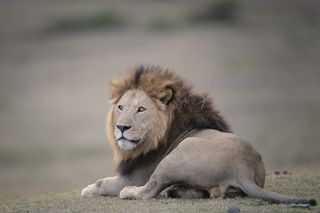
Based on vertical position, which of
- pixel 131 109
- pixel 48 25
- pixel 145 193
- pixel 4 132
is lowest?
pixel 145 193

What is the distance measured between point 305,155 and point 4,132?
31.5ft

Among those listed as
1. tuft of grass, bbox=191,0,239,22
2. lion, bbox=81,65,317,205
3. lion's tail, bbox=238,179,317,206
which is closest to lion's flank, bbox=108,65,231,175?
lion, bbox=81,65,317,205

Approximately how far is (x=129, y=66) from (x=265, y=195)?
28.2ft

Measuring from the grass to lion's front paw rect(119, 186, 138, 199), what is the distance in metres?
0.06

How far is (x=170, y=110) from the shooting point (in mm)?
9164

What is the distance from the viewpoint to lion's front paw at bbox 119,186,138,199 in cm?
870

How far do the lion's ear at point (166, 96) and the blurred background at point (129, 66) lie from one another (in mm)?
3994

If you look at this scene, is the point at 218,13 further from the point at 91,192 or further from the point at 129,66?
the point at 91,192

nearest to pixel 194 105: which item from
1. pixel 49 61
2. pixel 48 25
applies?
pixel 49 61

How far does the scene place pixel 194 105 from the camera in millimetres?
9172

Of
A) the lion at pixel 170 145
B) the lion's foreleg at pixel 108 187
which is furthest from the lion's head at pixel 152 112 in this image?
the lion's foreleg at pixel 108 187

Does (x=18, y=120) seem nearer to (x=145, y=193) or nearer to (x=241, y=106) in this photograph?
(x=241, y=106)

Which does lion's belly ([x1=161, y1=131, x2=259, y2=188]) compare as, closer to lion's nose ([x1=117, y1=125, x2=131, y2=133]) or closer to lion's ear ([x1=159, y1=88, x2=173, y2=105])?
lion's nose ([x1=117, y1=125, x2=131, y2=133])

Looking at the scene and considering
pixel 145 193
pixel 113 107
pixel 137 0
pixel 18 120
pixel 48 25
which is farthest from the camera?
pixel 137 0
